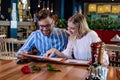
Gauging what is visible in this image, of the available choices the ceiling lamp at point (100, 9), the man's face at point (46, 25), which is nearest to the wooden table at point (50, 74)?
the man's face at point (46, 25)

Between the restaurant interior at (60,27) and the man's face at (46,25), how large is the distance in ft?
0.33

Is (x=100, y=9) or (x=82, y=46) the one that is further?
(x=100, y=9)

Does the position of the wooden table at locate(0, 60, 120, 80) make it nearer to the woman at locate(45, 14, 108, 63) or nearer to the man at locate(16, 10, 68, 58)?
the woman at locate(45, 14, 108, 63)

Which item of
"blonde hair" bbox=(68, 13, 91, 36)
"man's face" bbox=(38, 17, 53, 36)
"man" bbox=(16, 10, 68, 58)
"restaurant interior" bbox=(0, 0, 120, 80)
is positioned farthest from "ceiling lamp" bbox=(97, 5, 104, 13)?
"blonde hair" bbox=(68, 13, 91, 36)

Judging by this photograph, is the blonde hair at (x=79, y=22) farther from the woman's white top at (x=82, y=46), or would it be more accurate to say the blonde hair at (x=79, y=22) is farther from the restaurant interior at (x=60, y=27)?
the restaurant interior at (x=60, y=27)

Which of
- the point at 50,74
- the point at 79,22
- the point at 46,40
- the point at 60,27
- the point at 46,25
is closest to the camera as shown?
the point at 50,74

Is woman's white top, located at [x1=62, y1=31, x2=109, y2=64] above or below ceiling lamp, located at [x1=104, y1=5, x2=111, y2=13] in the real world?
below

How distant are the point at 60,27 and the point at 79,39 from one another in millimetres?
5034

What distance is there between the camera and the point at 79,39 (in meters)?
2.54

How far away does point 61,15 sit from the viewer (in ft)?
43.8

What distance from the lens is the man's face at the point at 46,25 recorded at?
101 inches

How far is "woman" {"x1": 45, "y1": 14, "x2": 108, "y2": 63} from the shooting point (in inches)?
97.0

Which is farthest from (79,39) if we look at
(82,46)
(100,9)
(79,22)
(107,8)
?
(100,9)

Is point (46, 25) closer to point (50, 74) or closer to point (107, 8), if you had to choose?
point (50, 74)
